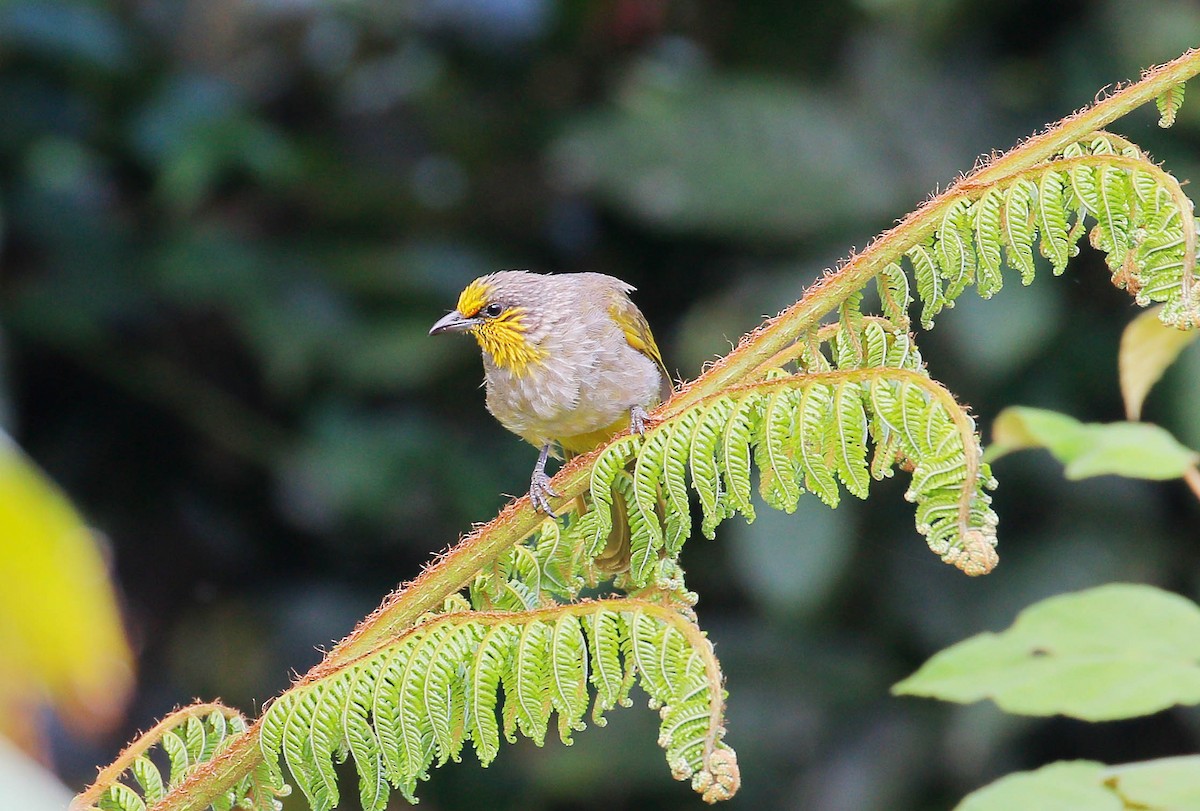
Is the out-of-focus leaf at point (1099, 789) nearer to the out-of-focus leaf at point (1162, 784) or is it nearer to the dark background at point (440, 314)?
the out-of-focus leaf at point (1162, 784)

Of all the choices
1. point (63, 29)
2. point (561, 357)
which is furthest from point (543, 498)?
point (63, 29)

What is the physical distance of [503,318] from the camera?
304 centimetres

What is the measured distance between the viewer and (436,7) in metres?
5.07

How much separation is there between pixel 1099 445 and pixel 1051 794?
50 centimetres

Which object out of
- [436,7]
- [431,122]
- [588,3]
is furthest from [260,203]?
[588,3]

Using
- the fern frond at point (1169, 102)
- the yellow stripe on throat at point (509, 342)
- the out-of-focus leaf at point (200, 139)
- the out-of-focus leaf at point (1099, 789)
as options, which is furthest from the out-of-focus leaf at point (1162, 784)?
the out-of-focus leaf at point (200, 139)

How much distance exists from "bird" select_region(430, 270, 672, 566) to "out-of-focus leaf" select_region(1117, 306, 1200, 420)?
3.19ft

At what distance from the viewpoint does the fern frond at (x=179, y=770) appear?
5.25 ft

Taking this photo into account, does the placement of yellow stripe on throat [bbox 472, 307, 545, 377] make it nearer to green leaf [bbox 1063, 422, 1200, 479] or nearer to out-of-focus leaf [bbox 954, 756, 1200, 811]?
green leaf [bbox 1063, 422, 1200, 479]

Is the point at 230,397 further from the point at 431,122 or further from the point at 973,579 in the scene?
the point at 973,579

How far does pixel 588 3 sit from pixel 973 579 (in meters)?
2.79

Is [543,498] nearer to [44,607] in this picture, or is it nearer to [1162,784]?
[1162,784]

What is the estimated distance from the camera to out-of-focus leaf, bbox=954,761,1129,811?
1443 mm

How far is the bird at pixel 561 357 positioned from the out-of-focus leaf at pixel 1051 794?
46.5 inches
